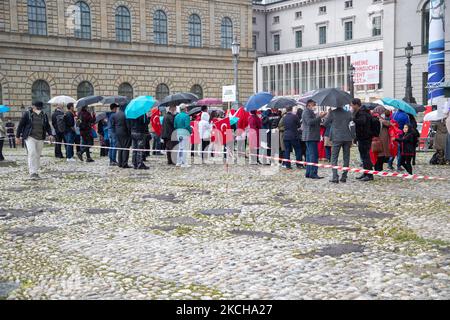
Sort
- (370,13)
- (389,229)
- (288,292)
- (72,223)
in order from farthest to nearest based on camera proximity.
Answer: (370,13)
(72,223)
(389,229)
(288,292)

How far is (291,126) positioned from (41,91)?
100 ft

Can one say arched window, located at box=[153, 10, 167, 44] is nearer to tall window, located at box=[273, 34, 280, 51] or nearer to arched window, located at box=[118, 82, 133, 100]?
arched window, located at box=[118, 82, 133, 100]

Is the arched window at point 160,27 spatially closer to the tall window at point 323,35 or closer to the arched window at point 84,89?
the arched window at point 84,89

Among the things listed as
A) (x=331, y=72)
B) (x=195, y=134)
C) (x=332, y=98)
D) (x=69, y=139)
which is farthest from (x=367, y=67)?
(x=332, y=98)

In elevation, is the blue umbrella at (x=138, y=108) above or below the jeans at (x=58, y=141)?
above

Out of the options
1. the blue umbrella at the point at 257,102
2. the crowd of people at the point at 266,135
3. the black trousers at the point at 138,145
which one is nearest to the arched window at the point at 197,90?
the crowd of people at the point at 266,135

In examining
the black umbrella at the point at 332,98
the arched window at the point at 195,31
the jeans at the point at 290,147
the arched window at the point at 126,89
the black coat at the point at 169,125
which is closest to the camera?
the black umbrella at the point at 332,98

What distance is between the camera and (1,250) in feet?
22.1

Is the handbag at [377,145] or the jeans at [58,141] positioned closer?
the handbag at [377,145]

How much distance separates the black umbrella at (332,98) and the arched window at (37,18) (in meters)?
32.4

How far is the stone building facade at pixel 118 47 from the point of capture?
39.6 m
